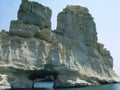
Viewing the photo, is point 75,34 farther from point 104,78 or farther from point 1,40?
point 1,40

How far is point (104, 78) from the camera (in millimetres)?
82500

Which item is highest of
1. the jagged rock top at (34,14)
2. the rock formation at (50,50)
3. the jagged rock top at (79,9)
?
the jagged rock top at (79,9)

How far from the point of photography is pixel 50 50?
6788cm

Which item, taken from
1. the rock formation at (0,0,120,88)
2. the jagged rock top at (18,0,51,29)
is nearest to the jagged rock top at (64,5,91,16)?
the rock formation at (0,0,120,88)

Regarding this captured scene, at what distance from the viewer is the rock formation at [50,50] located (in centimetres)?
6203

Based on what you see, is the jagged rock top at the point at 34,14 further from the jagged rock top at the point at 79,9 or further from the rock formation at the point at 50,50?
the jagged rock top at the point at 79,9

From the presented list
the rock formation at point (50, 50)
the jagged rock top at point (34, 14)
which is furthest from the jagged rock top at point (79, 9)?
the jagged rock top at point (34, 14)

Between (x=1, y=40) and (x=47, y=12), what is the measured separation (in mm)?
15274

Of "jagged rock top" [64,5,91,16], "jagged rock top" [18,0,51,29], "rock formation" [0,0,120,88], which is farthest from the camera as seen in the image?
"jagged rock top" [64,5,91,16]

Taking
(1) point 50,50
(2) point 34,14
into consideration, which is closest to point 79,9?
→ (2) point 34,14

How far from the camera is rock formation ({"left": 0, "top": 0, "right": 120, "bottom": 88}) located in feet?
204

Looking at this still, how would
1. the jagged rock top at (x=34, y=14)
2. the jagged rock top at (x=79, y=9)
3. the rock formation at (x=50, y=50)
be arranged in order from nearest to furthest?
the rock formation at (x=50, y=50)
the jagged rock top at (x=34, y=14)
the jagged rock top at (x=79, y=9)

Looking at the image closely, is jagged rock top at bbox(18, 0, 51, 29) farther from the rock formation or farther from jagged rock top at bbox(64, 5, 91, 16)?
jagged rock top at bbox(64, 5, 91, 16)

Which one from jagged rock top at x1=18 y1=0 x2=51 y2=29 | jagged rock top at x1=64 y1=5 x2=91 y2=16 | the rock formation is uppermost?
jagged rock top at x1=64 y1=5 x2=91 y2=16
